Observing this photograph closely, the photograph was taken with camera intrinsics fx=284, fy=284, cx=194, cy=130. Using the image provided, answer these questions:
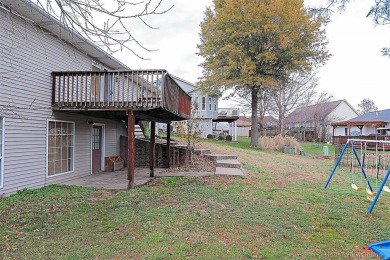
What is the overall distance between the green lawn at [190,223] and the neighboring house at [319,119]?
28.2 metres

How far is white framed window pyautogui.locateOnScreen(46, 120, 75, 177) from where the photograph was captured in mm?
7926

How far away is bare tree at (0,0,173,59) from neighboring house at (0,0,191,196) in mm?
2708

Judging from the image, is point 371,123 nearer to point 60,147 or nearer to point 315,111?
point 315,111

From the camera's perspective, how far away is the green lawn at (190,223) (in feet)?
11.7

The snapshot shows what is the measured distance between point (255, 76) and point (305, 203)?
1435cm

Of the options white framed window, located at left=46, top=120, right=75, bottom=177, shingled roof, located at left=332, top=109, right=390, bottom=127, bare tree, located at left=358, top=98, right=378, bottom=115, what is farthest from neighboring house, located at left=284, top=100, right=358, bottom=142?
white framed window, located at left=46, top=120, right=75, bottom=177

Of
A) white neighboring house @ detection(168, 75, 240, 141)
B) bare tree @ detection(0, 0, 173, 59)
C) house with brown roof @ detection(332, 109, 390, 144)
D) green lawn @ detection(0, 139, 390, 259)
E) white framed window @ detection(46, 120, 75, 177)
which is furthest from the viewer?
white neighboring house @ detection(168, 75, 240, 141)

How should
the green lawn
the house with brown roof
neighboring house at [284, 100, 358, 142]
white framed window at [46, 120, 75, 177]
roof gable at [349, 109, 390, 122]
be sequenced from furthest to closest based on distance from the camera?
neighboring house at [284, 100, 358, 142] → roof gable at [349, 109, 390, 122] → the house with brown roof → white framed window at [46, 120, 75, 177] → the green lawn

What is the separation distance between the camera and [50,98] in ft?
25.3

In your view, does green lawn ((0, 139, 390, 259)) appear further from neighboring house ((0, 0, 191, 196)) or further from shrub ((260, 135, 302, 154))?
shrub ((260, 135, 302, 154))

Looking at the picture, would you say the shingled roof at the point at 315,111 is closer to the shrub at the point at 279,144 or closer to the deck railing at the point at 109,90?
the shrub at the point at 279,144

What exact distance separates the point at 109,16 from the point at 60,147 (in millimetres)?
6401

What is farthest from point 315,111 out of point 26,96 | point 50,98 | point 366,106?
point 26,96

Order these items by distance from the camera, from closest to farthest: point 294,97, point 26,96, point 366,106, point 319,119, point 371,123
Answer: point 26,96
point 371,123
point 294,97
point 319,119
point 366,106
